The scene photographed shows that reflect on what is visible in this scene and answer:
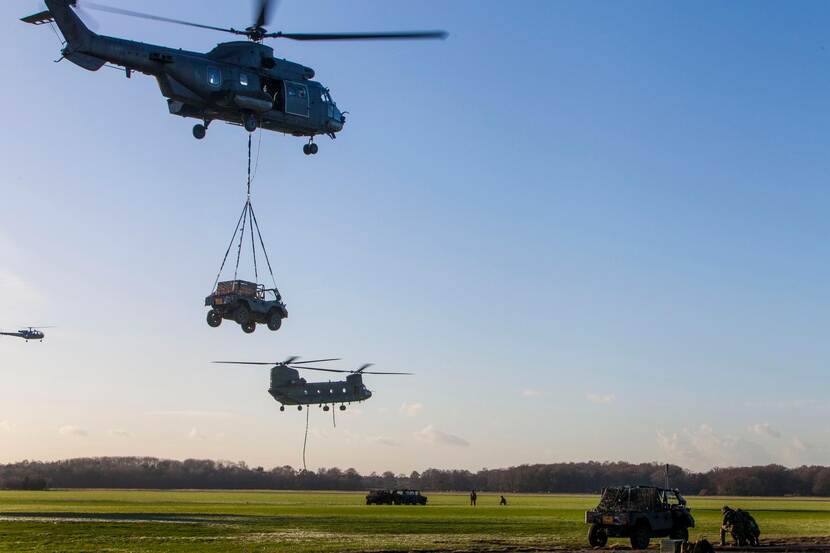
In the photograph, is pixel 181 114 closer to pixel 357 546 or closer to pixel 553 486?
pixel 357 546

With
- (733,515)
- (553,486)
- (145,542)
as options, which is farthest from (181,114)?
(553,486)

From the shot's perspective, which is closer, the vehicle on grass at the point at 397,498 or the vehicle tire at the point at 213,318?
the vehicle tire at the point at 213,318

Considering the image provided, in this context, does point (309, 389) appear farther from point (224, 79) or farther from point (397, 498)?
point (224, 79)

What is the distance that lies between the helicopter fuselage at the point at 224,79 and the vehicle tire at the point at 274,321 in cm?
704

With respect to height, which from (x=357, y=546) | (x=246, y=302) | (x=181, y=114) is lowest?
(x=357, y=546)

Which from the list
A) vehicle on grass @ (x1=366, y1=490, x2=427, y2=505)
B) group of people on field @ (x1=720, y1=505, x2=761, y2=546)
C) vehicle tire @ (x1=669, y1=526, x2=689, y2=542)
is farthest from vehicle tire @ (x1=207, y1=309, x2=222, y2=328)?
vehicle on grass @ (x1=366, y1=490, x2=427, y2=505)

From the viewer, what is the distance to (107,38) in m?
34.5

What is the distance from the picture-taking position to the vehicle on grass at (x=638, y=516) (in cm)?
3328

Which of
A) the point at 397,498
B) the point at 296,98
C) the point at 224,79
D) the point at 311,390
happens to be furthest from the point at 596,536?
the point at 397,498

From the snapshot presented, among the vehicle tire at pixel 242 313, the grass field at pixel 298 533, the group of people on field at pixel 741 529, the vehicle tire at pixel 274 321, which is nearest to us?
the grass field at pixel 298 533

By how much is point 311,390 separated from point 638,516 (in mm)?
42929

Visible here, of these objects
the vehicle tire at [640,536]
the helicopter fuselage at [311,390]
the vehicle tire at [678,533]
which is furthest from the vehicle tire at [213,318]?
the helicopter fuselage at [311,390]

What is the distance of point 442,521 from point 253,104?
1030 inches

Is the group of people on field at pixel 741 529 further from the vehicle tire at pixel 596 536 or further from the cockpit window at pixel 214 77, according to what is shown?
the cockpit window at pixel 214 77
